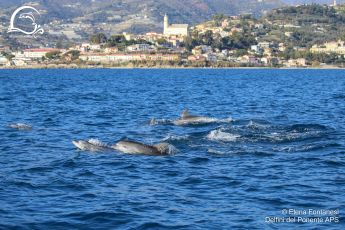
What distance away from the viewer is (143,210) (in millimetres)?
17703

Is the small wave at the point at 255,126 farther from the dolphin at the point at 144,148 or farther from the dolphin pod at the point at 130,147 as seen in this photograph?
the dolphin at the point at 144,148

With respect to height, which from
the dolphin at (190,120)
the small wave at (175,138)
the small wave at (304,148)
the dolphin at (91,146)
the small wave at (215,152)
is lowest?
the dolphin at (190,120)

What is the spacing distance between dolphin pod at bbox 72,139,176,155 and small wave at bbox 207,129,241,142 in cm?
377

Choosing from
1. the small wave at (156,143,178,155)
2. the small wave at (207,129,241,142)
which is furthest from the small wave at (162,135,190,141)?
the small wave at (156,143,178,155)

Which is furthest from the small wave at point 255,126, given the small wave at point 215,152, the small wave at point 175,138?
the small wave at point 215,152

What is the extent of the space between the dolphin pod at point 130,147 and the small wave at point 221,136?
12.4 feet

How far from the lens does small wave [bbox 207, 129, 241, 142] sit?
99.6 feet

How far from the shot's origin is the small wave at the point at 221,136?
30.4 m

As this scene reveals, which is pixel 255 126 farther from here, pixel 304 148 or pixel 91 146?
pixel 91 146

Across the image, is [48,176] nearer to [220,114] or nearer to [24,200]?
[24,200]

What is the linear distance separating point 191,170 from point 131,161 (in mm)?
2846

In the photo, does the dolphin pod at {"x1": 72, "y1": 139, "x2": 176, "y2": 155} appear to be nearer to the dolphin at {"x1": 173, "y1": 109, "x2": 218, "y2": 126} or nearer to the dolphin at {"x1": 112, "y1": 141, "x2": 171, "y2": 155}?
the dolphin at {"x1": 112, "y1": 141, "x2": 171, "y2": 155}

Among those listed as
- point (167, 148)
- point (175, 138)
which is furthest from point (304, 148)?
point (175, 138)

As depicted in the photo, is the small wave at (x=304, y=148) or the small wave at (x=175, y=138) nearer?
the small wave at (x=304, y=148)
